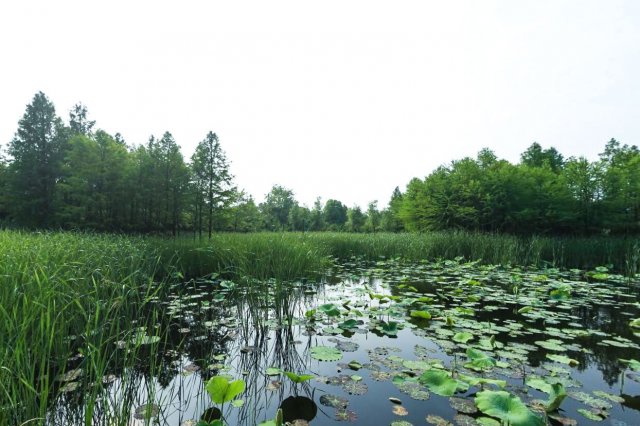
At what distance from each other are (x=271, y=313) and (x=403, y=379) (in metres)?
2.82

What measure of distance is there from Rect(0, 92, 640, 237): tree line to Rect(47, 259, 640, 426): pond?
17.7m

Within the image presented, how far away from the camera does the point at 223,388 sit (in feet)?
6.22

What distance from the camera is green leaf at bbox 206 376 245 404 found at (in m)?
1.86

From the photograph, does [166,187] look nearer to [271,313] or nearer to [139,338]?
[271,313]

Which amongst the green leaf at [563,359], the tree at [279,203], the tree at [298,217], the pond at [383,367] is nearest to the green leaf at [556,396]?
the pond at [383,367]

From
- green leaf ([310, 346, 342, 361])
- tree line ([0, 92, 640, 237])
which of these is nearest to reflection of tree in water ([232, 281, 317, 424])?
green leaf ([310, 346, 342, 361])

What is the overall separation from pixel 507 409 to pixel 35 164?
108 ft

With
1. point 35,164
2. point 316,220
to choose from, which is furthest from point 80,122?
point 316,220

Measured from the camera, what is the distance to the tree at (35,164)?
22.6 m

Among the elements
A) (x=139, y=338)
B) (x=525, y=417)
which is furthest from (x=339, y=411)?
(x=139, y=338)

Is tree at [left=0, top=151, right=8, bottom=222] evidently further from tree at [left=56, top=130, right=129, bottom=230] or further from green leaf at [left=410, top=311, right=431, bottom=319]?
green leaf at [left=410, top=311, right=431, bottom=319]

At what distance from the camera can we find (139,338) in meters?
2.09

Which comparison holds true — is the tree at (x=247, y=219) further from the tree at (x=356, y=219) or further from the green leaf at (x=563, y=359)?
the green leaf at (x=563, y=359)

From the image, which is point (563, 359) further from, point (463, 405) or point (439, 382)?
point (439, 382)
